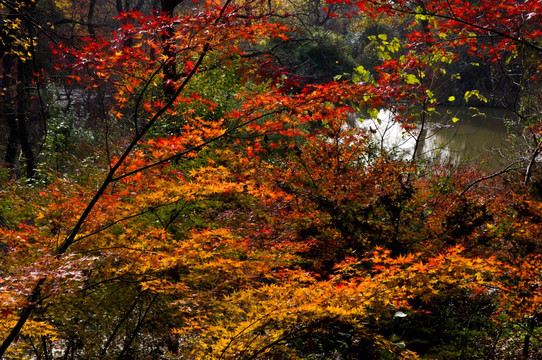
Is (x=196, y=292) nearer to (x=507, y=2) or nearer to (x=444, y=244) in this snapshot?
(x=444, y=244)

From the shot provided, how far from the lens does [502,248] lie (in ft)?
18.5

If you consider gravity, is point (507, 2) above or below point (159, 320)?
above

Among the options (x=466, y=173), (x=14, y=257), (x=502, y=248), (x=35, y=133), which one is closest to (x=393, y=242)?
(x=502, y=248)

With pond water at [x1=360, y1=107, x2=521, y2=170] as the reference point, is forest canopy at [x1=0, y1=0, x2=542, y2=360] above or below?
below

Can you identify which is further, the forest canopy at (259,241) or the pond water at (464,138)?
the pond water at (464,138)

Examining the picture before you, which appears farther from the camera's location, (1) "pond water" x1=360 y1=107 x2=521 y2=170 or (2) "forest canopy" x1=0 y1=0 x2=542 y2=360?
(1) "pond water" x1=360 y1=107 x2=521 y2=170

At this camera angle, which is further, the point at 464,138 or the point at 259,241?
the point at 464,138

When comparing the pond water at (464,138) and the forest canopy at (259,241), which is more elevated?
the pond water at (464,138)

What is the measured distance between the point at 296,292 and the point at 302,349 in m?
2.71

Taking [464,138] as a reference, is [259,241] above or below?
below

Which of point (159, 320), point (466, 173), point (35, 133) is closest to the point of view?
point (159, 320)

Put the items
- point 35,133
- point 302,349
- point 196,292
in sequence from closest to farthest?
point 196,292 → point 302,349 → point 35,133

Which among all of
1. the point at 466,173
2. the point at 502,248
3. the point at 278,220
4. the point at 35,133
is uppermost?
the point at 35,133

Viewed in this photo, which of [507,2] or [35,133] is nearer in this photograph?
[507,2]
